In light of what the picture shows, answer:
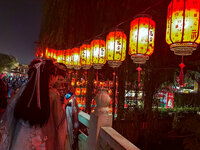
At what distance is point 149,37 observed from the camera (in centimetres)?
394

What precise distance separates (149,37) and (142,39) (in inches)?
7.1

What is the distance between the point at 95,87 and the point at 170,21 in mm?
6515

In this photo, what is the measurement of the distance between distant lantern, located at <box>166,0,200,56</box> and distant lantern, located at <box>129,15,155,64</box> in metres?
0.86

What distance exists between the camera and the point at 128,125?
27.3 ft

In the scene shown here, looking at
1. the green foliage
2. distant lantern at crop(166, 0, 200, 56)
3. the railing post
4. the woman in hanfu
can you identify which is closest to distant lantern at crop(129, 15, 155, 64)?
distant lantern at crop(166, 0, 200, 56)

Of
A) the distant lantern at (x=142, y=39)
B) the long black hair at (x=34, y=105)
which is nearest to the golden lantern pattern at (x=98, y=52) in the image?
the distant lantern at (x=142, y=39)

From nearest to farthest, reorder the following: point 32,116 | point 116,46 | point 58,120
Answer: point 32,116
point 58,120
point 116,46

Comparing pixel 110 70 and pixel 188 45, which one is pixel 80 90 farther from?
pixel 188 45

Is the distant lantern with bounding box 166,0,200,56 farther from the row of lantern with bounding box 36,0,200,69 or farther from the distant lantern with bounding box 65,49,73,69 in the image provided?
the distant lantern with bounding box 65,49,73,69

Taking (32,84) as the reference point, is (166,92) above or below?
below

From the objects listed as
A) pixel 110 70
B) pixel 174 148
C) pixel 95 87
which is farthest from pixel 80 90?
pixel 174 148

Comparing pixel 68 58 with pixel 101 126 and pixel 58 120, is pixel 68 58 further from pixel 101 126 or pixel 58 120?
pixel 58 120

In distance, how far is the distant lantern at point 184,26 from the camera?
282cm

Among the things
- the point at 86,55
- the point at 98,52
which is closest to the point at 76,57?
the point at 86,55
